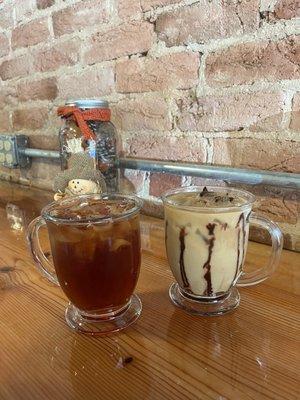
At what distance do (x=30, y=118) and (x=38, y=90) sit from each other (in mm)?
107

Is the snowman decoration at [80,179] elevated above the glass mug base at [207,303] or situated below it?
above

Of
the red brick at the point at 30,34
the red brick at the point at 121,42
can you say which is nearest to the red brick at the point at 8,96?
the red brick at the point at 30,34

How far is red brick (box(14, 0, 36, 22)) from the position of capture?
42.2 inches

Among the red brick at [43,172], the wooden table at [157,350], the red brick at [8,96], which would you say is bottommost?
the wooden table at [157,350]

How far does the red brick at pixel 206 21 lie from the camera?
64 cm

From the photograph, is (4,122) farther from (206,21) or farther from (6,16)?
(206,21)

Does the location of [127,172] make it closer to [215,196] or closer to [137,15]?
[137,15]

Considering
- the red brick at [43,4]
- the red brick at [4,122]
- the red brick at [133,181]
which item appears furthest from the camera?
the red brick at [4,122]

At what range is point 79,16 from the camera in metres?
0.94

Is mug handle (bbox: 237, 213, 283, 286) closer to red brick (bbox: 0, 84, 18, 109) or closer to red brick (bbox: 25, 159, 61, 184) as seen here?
red brick (bbox: 25, 159, 61, 184)

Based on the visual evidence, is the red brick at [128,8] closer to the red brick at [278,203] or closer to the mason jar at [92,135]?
the mason jar at [92,135]

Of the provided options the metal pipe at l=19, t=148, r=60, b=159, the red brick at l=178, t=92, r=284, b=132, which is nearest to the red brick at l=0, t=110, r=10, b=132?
the metal pipe at l=19, t=148, r=60, b=159

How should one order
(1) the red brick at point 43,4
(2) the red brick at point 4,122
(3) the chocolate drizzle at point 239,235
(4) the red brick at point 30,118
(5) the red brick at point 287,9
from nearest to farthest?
(3) the chocolate drizzle at point 239,235, (5) the red brick at point 287,9, (1) the red brick at point 43,4, (4) the red brick at point 30,118, (2) the red brick at point 4,122

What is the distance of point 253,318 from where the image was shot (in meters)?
0.42
